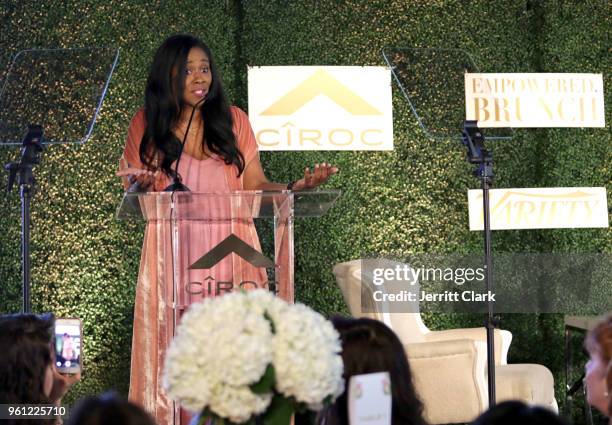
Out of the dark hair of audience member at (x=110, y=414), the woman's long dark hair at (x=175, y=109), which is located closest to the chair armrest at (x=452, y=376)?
the woman's long dark hair at (x=175, y=109)

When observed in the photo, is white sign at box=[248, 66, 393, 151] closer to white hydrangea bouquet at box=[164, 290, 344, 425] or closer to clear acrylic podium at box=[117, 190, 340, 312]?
clear acrylic podium at box=[117, 190, 340, 312]

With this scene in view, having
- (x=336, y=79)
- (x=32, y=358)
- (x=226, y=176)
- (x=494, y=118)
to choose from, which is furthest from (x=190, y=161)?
(x=494, y=118)

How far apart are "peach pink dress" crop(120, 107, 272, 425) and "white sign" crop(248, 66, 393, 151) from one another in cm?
206

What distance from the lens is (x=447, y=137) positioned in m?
6.35

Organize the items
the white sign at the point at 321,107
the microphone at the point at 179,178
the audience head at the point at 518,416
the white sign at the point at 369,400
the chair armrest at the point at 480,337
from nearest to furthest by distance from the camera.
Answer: the audience head at the point at 518,416 → the white sign at the point at 369,400 → the microphone at the point at 179,178 → the chair armrest at the point at 480,337 → the white sign at the point at 321,107

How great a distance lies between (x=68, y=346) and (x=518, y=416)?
6.78 ft

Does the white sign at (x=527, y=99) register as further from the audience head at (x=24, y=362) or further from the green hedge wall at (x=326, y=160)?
the audience head at (x=24, y=362)

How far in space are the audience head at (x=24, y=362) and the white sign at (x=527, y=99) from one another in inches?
162

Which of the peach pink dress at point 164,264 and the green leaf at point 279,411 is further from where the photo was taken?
the peach pink dress at point 164,264

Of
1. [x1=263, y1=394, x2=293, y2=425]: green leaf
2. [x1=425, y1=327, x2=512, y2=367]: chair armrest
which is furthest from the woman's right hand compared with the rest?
[x1=425, y1=327, x2=512, y2=367]: chair armrest

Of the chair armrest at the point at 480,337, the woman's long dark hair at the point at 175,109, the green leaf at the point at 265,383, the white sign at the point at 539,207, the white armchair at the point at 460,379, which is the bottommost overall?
the white armchair at the point at 460,379

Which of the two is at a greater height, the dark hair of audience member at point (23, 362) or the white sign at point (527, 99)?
the white sign at point (527, 99)

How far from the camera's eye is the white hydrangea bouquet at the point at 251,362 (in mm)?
1848

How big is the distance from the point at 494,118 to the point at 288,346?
4681 mm
